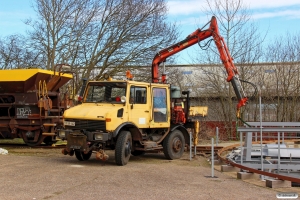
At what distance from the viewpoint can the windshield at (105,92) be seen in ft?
37.6

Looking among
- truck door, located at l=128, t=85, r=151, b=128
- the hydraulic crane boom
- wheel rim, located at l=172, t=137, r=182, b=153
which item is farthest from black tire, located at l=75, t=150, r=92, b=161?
the hydraulic crane boom

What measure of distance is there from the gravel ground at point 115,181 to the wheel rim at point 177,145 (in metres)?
0.70

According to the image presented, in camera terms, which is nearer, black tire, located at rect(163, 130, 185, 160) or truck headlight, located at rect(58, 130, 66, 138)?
truck headlight, located at rect(58, 130, 66, 138)

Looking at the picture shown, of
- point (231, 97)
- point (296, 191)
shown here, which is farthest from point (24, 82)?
point (231, 97)

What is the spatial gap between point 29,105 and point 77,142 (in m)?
5.26

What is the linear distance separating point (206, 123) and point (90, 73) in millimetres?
7251

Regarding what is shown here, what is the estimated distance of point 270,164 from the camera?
35.8 ft

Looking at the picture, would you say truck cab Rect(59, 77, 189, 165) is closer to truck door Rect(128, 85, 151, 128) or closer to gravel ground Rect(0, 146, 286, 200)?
truck door Rect(128, 85, 151, 128)

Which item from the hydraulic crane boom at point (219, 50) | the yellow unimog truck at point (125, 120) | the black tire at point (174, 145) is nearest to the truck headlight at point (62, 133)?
the yellow unimog truck at point (125, 120)

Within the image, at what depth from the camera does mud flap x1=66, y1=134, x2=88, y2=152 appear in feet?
35.0

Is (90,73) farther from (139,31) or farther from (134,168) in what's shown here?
(134,168)

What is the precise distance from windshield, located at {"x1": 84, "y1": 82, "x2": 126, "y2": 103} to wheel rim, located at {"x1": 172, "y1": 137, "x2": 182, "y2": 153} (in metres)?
2.74

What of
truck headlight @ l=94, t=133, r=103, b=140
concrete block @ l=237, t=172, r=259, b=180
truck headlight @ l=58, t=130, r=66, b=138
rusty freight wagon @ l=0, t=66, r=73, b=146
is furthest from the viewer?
rusty freight wagon @ l=0, t=66, r=73, b=146

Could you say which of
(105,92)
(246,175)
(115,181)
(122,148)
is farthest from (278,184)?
(105,92)
